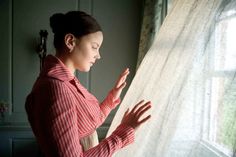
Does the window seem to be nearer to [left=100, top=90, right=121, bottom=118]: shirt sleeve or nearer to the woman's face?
the woman's face

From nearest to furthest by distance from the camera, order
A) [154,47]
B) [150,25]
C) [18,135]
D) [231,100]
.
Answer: [231,100]
[154,47]
[150,25]
[18,135]

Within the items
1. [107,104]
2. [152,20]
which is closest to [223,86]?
[107,104]

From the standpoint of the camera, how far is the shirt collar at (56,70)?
2.99 feet

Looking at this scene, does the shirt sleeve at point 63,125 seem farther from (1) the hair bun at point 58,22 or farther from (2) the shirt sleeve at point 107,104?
(2) the shirt sleeve at point 107,104

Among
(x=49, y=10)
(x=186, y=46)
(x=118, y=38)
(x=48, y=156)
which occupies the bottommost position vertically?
(x=48, y=156)

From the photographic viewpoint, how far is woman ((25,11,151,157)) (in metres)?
0.82

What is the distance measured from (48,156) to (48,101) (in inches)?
6.5

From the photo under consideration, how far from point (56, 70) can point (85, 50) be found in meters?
0.13

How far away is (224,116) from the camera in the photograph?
709mm

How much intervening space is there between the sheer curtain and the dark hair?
30 cm

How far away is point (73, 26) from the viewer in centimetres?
100

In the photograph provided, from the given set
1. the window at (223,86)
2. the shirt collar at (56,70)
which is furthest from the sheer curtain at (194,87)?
the shirt collar at (56,70)

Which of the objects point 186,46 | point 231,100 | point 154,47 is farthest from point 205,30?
point 154,47

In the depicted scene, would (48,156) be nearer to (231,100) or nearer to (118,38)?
(231,100)
